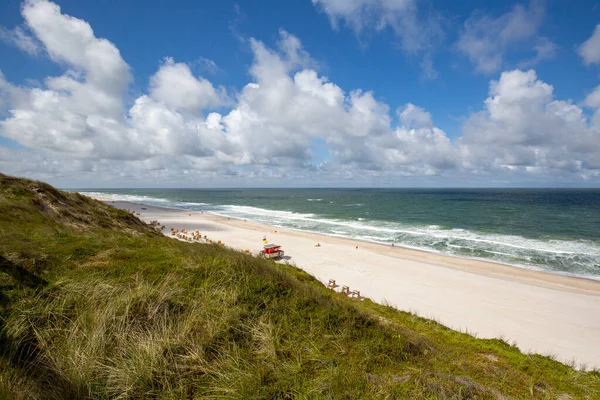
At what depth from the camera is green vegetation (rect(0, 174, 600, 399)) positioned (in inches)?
120

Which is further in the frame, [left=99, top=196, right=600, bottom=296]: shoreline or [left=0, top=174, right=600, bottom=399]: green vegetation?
[left=99, top=196, right=600, bottom=296]: shoreline

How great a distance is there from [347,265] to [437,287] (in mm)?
6614

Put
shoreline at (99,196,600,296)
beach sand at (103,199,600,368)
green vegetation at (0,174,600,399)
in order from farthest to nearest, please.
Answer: shoreline at (99,196,600,296) → beach sand at (103,199,600,368) → green vegetation at (0,174,600,399)

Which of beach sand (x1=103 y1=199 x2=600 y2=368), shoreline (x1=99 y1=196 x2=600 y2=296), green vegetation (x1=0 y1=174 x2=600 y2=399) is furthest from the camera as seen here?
shoreline (x1=99 y1=196 x2=600 y2=296)

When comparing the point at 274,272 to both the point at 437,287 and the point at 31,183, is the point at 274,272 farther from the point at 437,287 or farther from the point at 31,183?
the point at 31,183

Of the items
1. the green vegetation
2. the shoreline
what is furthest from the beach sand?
the green vegetation

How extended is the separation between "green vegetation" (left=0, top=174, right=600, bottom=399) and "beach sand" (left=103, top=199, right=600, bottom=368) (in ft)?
15.7

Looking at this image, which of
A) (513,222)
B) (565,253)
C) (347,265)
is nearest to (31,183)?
(347,265)

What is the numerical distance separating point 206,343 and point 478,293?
18.0 m

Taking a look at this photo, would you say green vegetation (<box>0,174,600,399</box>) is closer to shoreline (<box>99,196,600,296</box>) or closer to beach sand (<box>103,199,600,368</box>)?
beach sand (<box>103,199,600,368</box>)

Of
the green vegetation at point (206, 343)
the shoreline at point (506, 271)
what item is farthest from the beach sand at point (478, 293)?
the green vegetation at point (206, 343)

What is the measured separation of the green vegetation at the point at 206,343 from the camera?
3.05 metres

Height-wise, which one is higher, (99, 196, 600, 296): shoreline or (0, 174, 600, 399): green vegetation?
(0, 174, 600, 399): green vegetation

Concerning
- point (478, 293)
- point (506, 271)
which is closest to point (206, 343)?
point (478, 293)
